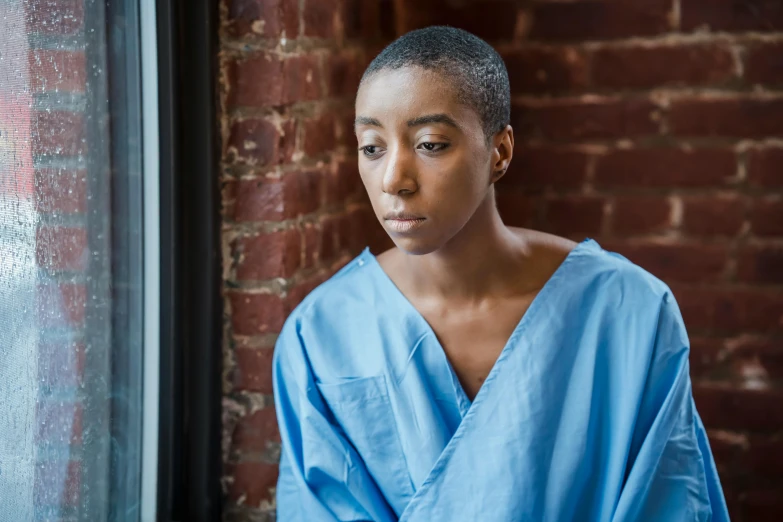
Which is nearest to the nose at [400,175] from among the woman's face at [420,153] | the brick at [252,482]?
the woman's face at [420,153]

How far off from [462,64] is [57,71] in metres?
0.52

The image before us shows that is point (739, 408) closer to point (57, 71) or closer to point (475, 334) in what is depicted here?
point (475, 334)

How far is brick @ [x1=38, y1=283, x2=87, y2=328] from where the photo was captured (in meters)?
1.07

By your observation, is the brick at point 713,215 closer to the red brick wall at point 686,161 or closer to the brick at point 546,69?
the red brick wall at point 686,161

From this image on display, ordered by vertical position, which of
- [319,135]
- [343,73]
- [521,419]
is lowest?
[521,419]

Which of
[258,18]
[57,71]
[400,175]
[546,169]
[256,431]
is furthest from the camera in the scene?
[546,169]

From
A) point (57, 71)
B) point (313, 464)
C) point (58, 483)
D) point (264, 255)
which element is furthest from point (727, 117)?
point (58, 483)

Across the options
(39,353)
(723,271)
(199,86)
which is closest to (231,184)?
(199,86)

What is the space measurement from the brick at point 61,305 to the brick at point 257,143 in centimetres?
33

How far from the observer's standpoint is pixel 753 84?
149 cm

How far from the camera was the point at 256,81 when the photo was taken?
1.31m

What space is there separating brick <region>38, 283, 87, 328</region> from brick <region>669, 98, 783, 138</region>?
106cm

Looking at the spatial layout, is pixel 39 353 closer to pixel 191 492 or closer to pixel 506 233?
pixel 191 492

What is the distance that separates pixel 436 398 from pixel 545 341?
0.52 ft
